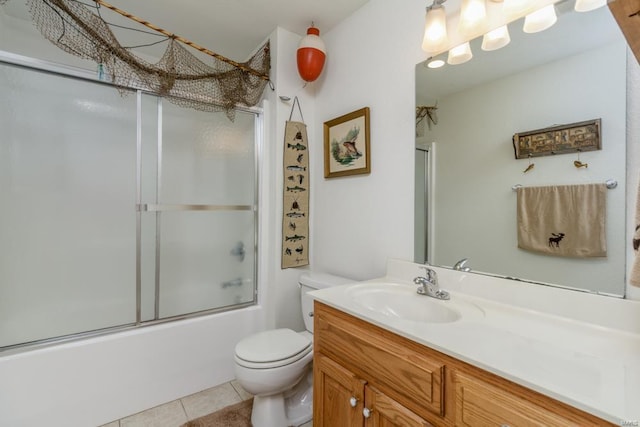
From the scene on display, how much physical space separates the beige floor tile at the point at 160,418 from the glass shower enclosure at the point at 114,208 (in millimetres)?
503

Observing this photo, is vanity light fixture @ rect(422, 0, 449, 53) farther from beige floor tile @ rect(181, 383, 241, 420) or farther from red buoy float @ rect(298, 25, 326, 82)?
beige floor tile @ rect(181, 383, 241, 420)

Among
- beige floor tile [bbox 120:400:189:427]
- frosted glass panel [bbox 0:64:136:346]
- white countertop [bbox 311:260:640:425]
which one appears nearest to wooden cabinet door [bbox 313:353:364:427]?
white countertop [bbox 311:260:640:425]

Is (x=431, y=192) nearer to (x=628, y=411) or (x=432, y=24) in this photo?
(x=432, y=24)

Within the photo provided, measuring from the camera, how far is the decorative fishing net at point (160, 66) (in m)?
1.35

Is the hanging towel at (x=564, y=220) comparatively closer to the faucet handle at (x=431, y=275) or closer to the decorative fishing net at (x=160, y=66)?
the faucet handle at (x=431, y=275)

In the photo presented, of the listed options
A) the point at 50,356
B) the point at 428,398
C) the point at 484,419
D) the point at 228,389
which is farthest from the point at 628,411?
Result: the point at 50,356

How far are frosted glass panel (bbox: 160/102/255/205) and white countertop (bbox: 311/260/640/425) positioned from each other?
1302 millimetres

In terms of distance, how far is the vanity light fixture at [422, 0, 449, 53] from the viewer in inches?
49.0

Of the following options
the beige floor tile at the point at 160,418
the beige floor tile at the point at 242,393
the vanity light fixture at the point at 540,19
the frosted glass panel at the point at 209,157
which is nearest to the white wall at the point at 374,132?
the vanity light fixture at the point at 540,19

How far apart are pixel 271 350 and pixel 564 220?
4.55 feet

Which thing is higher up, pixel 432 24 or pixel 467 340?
pixel 432 24

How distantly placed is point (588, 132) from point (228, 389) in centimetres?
228

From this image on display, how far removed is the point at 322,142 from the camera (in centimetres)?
207

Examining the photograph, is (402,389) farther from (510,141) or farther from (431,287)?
(510,141)
